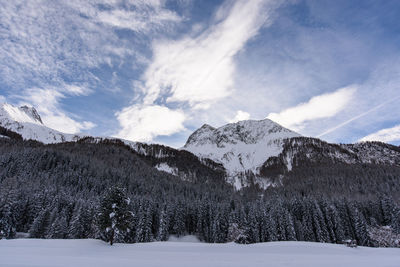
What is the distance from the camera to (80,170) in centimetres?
11888

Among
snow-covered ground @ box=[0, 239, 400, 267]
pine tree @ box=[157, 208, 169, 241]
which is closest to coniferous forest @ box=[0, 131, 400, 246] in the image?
pine tree @ box=[157, 208, 169, 241]

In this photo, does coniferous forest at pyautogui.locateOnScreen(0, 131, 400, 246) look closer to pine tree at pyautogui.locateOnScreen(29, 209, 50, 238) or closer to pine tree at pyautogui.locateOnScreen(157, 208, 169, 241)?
pine tree at pyautogui.locateOnScreen(29, 209, 50, 238)

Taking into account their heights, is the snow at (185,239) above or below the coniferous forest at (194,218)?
below

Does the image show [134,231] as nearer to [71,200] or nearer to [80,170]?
[71,200]

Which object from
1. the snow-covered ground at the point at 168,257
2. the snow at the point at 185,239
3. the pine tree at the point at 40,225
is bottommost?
the snow at the point at 185,239

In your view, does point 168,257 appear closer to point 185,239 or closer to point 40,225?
point 40,225

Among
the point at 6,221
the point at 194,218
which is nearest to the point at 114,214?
the point at 6,221

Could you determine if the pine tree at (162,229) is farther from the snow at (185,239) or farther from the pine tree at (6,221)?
the pine tree at (6,221)

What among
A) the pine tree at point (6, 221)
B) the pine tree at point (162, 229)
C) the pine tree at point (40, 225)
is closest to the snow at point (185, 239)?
the pine tree at point (162, 229)

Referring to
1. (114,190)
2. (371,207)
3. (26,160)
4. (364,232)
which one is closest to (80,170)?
(26,160)

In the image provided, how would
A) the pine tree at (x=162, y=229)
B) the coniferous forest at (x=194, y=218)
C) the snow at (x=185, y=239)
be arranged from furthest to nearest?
the snow at (x=185, y=239) → the pine tree at (x=162, y=229) → the coniferous forest at (x=194, y=218)

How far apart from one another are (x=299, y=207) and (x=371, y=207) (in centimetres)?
2691

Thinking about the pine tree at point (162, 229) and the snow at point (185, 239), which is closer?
the pine tree at point (162, 229)

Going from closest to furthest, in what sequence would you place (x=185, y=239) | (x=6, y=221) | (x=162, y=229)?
(x=6, y=221), (x=162, y=229), (x=185, y=239)
